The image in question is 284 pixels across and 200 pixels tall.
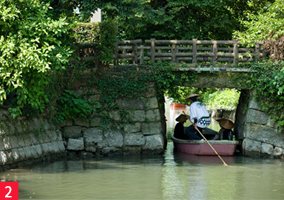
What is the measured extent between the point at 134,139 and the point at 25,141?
3.77 meters

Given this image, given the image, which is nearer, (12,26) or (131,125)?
(12,26)

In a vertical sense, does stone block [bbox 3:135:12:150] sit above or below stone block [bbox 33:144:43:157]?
above

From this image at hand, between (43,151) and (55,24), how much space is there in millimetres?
3841

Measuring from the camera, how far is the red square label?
7657mm

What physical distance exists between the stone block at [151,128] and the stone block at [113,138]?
0.87 meters

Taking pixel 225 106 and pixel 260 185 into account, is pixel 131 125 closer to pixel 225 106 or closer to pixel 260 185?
pixel 260 185

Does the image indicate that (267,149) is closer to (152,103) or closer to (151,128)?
(151,128)

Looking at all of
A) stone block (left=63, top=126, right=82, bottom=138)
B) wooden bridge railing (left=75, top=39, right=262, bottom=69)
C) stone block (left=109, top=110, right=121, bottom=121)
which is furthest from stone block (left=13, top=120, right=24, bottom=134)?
wooden bridge railing (left=75, top=39, right=262, bottom=69)

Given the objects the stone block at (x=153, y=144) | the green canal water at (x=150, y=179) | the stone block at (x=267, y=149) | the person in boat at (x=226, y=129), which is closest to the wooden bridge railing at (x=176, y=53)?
the person in boat at (x=226, y=129)

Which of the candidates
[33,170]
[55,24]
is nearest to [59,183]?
[33,170]

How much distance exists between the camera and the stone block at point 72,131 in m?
13.5

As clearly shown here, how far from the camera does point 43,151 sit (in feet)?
39.5

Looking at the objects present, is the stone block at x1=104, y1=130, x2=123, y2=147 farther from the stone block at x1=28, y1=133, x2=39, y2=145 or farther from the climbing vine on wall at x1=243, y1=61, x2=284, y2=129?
the climbing vine on wall at x1=243, y1=61, x2=284, y2=129

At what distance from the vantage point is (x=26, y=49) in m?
9.98
